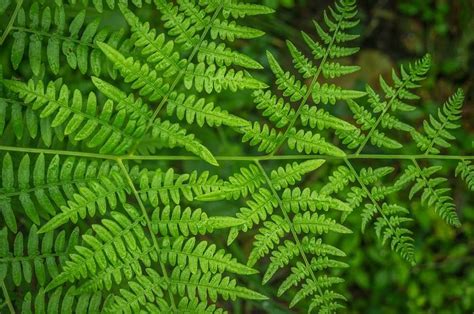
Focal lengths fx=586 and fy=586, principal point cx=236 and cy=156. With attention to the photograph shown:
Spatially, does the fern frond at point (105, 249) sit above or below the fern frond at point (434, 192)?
below

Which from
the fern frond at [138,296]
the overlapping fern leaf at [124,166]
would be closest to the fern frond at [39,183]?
the overlapping fern leaf at [124,166]

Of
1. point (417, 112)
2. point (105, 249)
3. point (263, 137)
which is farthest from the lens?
point (417, 112)

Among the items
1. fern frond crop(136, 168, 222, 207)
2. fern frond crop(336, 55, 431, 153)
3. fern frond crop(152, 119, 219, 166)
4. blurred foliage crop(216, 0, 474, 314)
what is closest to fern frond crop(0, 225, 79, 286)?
fern frond crop(136, 168, 222, 207)

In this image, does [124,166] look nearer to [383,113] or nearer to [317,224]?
[317,224]

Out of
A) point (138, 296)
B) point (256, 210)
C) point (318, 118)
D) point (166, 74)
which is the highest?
point (318, 118)

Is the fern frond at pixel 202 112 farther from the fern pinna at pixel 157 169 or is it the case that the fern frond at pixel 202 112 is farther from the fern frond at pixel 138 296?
the fern frond at pixel 138 296

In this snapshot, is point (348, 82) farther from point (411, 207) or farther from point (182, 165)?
point (182, 165)

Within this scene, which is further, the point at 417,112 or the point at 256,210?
the point at 417,112

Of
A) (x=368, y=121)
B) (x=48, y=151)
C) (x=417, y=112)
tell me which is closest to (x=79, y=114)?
(x=48, y=151)
